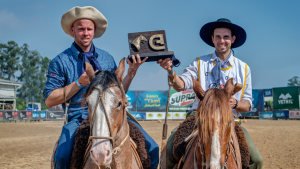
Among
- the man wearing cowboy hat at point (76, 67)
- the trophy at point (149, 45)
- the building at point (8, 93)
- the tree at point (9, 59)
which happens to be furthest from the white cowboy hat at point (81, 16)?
the tree at point (9, 59)

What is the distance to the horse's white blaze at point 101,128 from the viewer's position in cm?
231

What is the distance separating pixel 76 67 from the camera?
153 inches

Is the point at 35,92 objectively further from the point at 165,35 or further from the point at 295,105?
the point at 165,35

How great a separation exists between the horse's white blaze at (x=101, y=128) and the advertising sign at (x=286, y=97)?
3375 cm

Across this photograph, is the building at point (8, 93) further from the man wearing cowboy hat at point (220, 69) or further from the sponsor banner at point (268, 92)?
the man wearing cowboy hat at point (220, 69)

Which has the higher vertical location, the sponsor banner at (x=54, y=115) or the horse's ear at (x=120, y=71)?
the horse's ear at (x=120, y=71)

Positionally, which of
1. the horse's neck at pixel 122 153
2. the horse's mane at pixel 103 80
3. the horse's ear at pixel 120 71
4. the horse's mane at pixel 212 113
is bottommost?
the horse's neck at pixel 122 153

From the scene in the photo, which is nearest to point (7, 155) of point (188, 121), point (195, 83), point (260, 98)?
point (188, 121)

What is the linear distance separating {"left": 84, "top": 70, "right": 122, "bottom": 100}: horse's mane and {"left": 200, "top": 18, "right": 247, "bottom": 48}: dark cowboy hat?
215cm

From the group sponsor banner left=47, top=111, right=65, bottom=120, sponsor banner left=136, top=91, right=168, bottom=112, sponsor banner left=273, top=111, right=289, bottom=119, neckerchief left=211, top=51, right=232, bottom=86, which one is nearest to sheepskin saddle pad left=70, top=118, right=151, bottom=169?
neckerchief left=211, top=51, right=232, bottom=86

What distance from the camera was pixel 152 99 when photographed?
114 ft

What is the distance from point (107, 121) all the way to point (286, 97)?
34021 mm

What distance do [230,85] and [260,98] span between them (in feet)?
109

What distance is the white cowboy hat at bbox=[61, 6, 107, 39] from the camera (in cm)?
384
